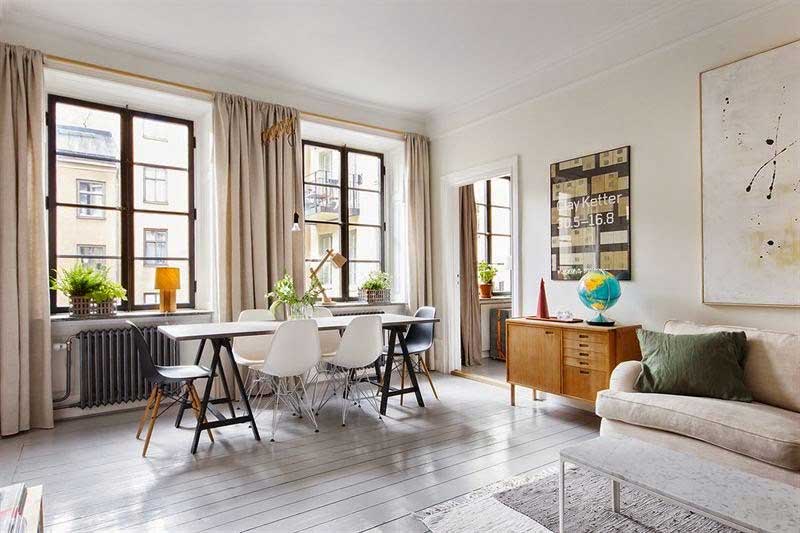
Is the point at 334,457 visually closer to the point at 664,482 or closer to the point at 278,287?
the point at 278,287

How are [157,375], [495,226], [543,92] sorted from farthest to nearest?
[495,226] < [543,92] < [157,375]

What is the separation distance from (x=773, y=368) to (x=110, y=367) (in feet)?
15.8

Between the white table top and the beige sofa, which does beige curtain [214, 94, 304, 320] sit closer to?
the white table top

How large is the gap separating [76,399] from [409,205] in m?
3.90

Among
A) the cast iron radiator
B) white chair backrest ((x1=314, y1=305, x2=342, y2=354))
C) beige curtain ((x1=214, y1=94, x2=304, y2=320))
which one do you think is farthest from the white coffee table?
the cast iron radiator

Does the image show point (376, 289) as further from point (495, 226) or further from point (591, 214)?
point (591, 214)

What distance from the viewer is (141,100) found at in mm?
4473

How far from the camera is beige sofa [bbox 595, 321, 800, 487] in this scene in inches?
88.0

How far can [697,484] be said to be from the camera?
1818 mm

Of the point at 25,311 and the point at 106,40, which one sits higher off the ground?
the point at 106,40

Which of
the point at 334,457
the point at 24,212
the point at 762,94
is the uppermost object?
the point at 762,94

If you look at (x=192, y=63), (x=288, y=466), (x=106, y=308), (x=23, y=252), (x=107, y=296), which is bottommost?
(x=288, y=466)

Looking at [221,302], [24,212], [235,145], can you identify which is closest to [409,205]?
[235,145]

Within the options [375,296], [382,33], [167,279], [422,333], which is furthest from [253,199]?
[422,333]
